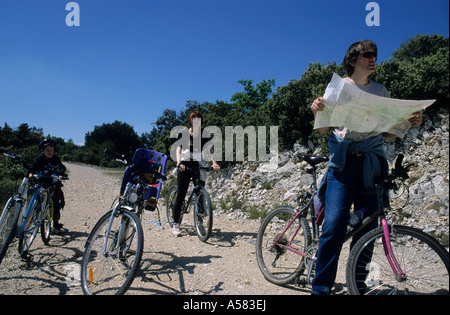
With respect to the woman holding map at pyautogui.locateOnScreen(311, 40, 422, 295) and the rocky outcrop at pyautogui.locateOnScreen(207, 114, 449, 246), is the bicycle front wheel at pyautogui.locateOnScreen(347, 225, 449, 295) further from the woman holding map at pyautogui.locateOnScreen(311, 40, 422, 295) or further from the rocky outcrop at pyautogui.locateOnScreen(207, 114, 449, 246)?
the rocky outcrop at pyautogui.locateOnScreen(207, 114, 449, 246)

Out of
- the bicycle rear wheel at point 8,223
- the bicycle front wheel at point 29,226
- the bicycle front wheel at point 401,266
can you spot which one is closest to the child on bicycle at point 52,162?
the bicycle front wheel at point 29,226

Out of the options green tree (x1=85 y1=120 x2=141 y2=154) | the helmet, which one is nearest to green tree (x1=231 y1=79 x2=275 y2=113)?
the helmet

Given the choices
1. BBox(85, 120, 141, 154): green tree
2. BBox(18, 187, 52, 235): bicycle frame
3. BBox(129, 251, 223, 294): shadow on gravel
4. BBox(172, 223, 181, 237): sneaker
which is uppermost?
BBox(85, 120, 141, 154): green tree

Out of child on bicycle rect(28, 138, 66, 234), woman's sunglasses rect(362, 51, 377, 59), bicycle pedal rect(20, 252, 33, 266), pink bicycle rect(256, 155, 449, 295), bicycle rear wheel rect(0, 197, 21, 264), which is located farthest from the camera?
child on bicycle rect(28, 138, 66, 234)

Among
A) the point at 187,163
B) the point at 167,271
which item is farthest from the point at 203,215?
the point at 167,271

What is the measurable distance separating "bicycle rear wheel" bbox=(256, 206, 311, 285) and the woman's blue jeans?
19.1 inches

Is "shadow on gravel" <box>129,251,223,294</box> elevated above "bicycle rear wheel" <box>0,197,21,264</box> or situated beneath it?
situated beneath

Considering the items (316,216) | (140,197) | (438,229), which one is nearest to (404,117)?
(316,216)

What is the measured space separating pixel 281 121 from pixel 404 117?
7912mm

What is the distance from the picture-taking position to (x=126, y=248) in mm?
3057

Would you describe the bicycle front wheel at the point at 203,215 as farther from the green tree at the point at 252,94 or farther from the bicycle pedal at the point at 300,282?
the green tree at the point at 252,94

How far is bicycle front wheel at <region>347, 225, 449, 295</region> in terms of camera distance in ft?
6.59

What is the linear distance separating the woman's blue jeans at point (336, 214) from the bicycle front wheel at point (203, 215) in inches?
99.8
